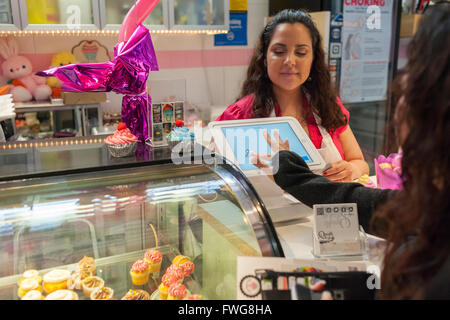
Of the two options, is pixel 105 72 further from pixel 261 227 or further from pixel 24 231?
pixel 261 227

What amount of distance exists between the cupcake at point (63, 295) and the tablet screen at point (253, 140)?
65 cm

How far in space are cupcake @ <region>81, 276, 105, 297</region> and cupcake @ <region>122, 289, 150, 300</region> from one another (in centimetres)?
9

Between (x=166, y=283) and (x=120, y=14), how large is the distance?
2.84 meters

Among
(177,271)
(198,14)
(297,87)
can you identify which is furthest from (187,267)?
(198,14)

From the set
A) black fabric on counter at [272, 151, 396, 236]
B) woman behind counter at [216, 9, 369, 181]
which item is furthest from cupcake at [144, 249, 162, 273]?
woman behind counter at [216, 9, 369, 181]

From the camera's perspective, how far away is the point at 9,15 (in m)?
3.16

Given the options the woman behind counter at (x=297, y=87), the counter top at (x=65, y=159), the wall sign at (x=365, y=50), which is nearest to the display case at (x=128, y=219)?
the counter top at (x=65, y=159)

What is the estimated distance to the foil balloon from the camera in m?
1.37

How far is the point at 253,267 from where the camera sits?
2.91 feet

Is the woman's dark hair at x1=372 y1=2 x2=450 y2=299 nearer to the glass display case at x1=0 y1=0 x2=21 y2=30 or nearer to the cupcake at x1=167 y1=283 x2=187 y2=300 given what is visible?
the cupcake at x1=167 y1=283 x2=187 y2=300

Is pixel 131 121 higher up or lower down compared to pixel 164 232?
higher up

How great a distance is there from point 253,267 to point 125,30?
3.38 ft

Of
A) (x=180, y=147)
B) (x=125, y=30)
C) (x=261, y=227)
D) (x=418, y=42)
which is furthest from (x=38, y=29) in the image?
(x=418, y=42)

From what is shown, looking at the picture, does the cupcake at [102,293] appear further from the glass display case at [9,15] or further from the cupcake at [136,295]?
the glass display case at [9,15]
